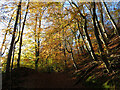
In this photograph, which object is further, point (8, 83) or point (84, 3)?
point (84, 3)

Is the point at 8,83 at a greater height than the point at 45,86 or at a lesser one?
greater

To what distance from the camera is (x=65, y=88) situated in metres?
3.21

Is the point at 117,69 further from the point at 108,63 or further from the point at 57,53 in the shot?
the point at 57,53

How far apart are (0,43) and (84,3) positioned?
16.5 ft

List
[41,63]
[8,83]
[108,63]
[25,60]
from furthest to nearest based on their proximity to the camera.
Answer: [25,60] < [41,63] < [8,83] < [108,63]

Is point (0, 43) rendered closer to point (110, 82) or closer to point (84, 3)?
point (84, 3)

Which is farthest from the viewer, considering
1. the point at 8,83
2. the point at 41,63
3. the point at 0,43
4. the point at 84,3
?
the point at 41,63

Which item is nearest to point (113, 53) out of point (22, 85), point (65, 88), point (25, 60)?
point (65, 88)

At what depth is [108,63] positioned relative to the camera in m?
2.87

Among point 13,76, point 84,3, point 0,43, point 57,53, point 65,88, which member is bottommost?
point 65,88

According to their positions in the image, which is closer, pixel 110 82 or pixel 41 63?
pixel 110 82

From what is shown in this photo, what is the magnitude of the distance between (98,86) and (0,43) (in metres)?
5.43

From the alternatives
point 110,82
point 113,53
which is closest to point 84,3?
point 113,53

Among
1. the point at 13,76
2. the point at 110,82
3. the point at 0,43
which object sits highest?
the point at 0,43
